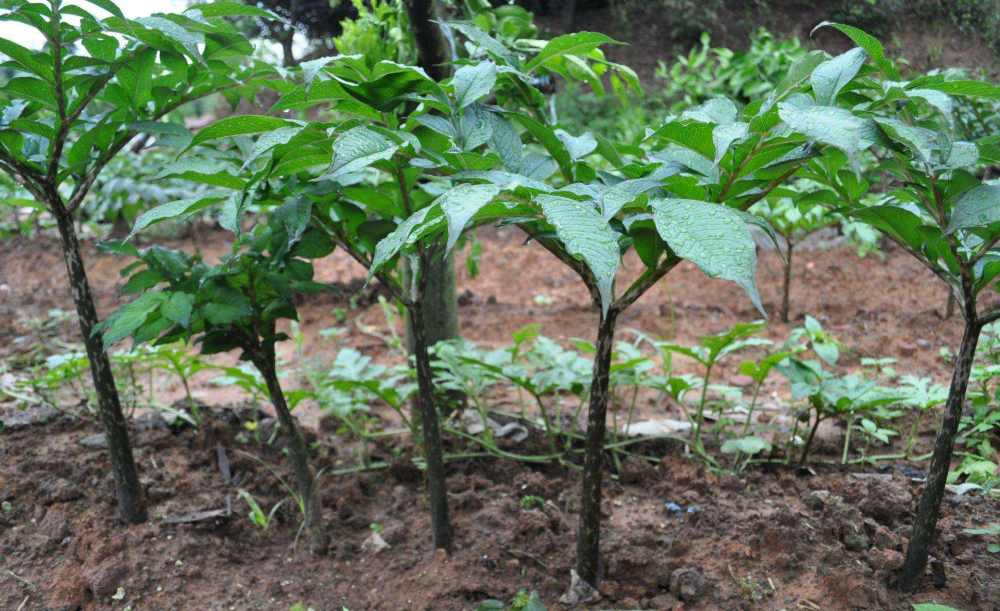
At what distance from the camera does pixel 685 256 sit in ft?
2.96

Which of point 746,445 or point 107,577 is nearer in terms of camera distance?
point 107,577

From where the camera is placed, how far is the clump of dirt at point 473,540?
5.39 ft

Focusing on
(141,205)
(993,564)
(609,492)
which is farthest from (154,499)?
(141,205)

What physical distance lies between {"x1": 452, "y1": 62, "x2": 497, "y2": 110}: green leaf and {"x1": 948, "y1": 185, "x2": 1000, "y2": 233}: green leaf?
2.41ft

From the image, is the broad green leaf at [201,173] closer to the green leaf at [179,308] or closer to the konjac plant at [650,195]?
the green leaf at [179,308]

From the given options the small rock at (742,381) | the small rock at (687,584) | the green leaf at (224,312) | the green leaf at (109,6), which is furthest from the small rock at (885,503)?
the green leaf at (109,6)

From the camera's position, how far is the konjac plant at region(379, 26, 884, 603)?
908 millimetres

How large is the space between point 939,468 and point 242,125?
54.2 inches

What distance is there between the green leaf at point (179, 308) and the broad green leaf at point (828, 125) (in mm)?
1117

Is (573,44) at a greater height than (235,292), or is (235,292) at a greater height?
(573,44)

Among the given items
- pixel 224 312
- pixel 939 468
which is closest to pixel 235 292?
pixel 224 312

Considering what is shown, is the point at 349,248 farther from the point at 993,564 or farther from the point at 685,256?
→ the point at 993,564

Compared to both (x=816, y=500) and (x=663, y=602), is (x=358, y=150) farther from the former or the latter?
(x=816, y=500)

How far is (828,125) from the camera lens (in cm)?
95
